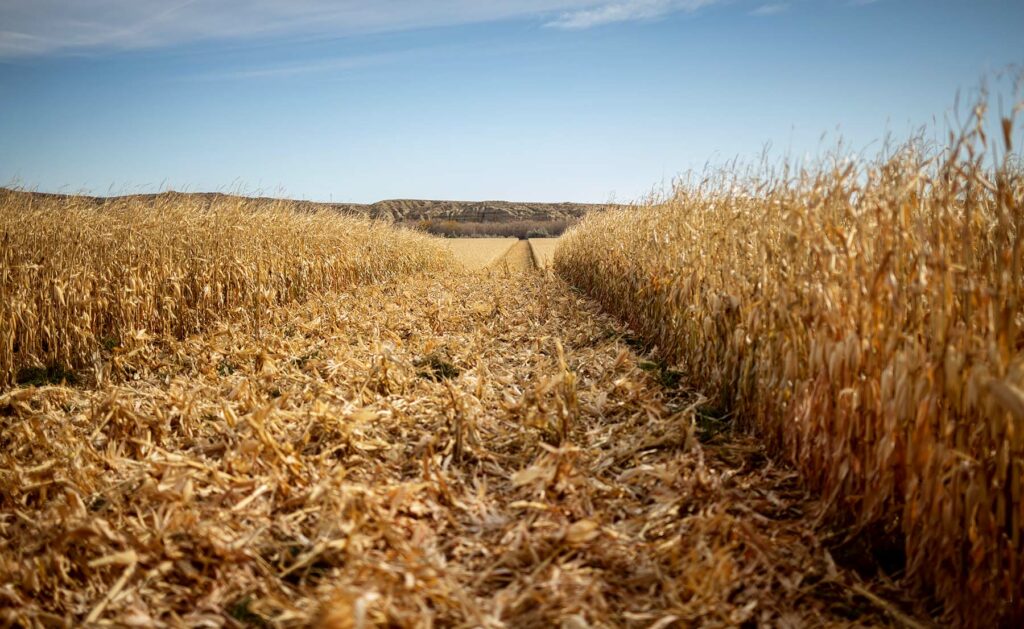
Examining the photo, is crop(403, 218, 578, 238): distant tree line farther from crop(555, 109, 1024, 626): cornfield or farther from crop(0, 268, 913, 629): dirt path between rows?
crop(555, 109, 1024, 626): cornfield

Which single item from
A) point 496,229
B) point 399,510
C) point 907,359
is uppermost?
point 496,229

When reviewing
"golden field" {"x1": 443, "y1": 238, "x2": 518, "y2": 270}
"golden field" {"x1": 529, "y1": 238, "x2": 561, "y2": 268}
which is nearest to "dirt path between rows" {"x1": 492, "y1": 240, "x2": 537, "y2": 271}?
"golden field" {"x1": 529, "y1": 238, "x2": 561, "y2": 268}

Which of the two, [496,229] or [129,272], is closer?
[129,272]

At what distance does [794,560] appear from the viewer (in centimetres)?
266

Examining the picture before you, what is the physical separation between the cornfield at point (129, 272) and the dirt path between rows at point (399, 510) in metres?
1.43

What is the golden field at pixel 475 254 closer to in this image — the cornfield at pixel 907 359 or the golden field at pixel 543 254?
the golden field at pixel 543 254

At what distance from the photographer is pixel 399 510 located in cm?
303

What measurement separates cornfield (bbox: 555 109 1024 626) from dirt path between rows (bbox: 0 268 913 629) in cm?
36

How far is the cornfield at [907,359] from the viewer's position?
6.77 ft

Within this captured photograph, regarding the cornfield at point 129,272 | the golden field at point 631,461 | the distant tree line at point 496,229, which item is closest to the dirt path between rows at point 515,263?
the cornfield at point 129,272

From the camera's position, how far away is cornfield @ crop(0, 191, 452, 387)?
628cm

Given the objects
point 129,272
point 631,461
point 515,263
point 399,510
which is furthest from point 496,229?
point 399,510

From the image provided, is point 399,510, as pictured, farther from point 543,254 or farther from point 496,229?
point 496,229

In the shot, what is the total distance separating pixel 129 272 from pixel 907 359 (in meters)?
8.00
